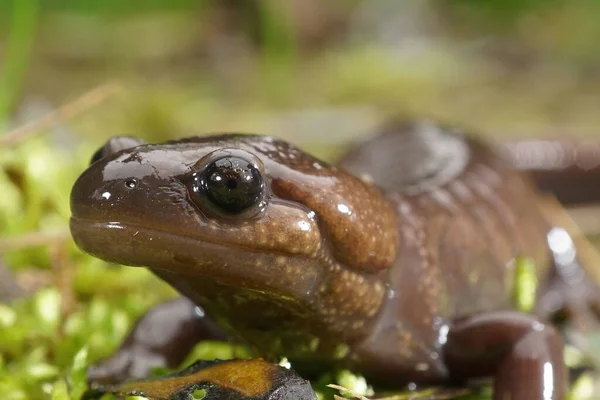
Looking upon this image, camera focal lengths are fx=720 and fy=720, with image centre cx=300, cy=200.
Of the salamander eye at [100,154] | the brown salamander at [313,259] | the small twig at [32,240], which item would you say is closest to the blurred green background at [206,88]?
the small twig at [32,240]

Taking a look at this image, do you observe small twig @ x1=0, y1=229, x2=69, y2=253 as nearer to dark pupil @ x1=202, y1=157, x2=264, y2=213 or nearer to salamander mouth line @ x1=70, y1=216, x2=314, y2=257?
salamander mouth line @ x1=70, y1=216, x2=314, y2=257

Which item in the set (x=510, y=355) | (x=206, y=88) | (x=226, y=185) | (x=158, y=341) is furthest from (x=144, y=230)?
(x=206, y=88)

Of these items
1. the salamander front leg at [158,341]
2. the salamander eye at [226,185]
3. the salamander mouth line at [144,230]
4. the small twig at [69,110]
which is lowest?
the salamander front leg at [158,341]

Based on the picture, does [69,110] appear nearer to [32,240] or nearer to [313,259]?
[32,240]

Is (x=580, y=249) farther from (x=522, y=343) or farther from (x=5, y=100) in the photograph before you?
(x=5, y=100)

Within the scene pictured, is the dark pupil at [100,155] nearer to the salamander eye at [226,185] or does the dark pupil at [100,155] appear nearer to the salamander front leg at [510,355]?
the salamander eye at [226,185]

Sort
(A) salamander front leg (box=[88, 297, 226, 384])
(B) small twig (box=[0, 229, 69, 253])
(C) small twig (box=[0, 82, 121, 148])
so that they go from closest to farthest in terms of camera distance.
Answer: (A) salamander front leg (box=[88, 297, 226, 384]) → (C) small twig (box=[0, 82, 121, 148]) → (B) small twig (box=[0, 229, 69, 253])

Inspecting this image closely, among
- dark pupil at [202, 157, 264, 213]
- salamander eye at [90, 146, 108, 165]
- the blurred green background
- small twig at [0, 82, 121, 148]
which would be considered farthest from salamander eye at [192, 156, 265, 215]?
small twig at [0, 82, 121, 148]
